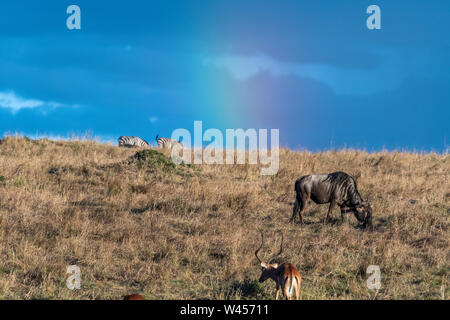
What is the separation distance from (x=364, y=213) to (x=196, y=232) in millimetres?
4887

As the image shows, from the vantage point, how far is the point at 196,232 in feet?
39.1

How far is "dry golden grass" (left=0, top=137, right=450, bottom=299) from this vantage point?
8805 millimetres

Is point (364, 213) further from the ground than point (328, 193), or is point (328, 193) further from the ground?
point (328, 193)

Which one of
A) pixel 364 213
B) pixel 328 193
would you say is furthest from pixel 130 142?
pixel 364 213

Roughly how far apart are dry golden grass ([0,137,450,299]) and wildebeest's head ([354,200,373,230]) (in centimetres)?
48

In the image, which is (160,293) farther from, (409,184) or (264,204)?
(409,184)

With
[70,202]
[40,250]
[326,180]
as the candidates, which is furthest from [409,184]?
[40,250]

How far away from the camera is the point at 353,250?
11078mm

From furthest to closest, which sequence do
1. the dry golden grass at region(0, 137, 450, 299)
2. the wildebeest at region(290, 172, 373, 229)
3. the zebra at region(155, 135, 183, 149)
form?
the zebra at region(155, 135, 183, 149) → the wildebeest at region(290, 172, 373, 229) → the dry golden grass at region(0, 137, 450, 299)

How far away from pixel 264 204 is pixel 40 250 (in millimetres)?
7045

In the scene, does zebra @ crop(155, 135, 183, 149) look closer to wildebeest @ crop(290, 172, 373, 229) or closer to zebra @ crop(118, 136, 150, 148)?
zebra @ crop(118, 136, 150, 148)

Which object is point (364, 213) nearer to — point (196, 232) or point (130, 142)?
point (196, 232)

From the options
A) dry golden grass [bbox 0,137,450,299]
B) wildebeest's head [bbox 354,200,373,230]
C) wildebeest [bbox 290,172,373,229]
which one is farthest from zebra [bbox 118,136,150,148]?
wildebeest's head [bbox 354,200,373,230]

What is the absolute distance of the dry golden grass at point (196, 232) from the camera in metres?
8.80
